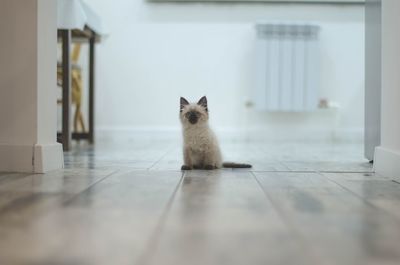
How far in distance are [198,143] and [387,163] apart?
774 mm

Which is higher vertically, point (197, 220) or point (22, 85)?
point (22, 85)

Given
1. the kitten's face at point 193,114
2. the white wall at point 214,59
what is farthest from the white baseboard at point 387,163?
the white wall at point 214,59

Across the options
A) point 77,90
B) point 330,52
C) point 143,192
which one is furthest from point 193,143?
point 330,52

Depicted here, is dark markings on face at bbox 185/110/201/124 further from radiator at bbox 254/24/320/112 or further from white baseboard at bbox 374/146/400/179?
radiator at bbox 254/24/320/112

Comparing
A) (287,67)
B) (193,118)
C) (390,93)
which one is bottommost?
(193,118)

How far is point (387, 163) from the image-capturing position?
5.88 ft

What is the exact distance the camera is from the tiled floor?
0.75 metres

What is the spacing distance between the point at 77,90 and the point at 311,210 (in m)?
3.21

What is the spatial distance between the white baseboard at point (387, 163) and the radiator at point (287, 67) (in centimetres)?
316

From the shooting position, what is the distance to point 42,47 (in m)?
1.82

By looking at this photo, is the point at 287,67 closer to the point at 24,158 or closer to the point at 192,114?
the point at 192,114

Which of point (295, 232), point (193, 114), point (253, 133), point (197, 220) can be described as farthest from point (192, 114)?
point (253, 133)

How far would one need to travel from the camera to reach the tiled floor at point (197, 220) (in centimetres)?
75

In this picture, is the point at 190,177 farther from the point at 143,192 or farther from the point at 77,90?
the point at 77,90
